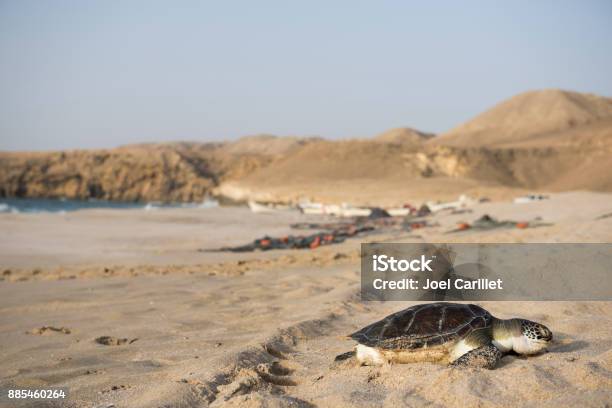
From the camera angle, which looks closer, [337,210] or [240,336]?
[240,336]

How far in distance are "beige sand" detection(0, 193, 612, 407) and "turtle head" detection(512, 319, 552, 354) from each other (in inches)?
3.7

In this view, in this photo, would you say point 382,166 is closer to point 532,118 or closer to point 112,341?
point 532,118

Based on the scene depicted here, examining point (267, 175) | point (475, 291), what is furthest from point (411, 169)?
point (475, 291)

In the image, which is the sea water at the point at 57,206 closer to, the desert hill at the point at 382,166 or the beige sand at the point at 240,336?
the desert hill at the point at 382,166

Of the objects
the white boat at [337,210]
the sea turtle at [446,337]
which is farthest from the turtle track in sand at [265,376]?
the white boat at [337,210]

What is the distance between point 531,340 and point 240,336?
279 centimetres

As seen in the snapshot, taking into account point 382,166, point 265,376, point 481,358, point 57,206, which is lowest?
point 57,206

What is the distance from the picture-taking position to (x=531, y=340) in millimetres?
4141

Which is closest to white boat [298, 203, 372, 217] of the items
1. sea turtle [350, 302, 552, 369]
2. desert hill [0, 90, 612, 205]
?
desert hill [0, 90, 612, 205]

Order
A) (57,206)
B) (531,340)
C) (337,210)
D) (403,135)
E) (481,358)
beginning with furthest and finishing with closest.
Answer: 1. (403,135)
2. (57,206)
3. (337,210)
4. (531,340)
5. (481,358)

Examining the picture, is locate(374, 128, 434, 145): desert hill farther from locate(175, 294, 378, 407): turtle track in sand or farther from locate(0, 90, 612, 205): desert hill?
locate(175, 294, 378, 407): turtle track in sand

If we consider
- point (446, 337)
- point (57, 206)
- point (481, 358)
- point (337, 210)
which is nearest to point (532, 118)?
point (337, 210)

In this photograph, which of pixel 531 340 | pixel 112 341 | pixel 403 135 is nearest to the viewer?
pixel 531 340

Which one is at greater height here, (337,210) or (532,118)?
(532,118)
